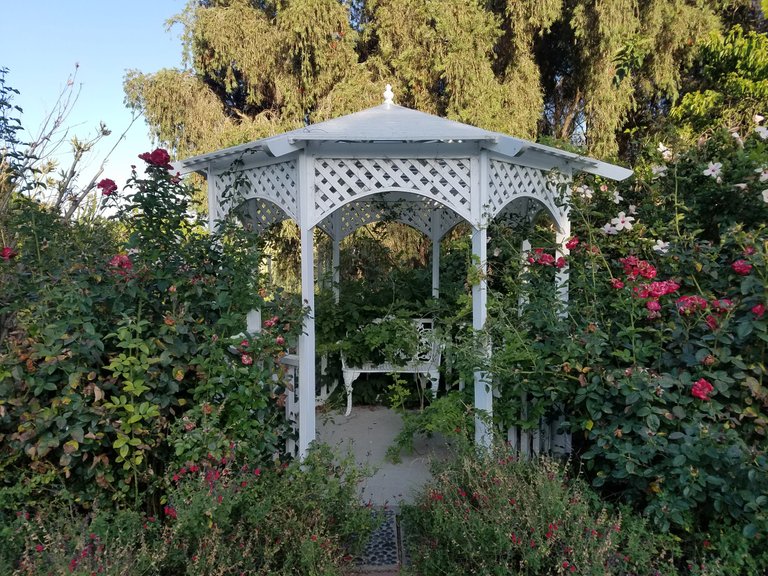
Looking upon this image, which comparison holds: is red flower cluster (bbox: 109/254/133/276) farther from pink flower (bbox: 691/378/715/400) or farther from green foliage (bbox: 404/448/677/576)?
pink flower (bbox: 691/378/715/400)

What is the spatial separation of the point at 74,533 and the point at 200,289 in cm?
119

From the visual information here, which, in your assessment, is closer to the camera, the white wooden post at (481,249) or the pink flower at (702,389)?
the pink flower at (702,389)

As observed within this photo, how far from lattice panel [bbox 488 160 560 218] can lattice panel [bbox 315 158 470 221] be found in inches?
7.4

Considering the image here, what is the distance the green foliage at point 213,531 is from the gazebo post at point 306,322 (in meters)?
0.60

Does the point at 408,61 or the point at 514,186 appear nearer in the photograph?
the point at 514,186

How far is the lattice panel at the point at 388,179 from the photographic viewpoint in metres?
3.24

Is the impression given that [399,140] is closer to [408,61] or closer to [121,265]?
[121,265]

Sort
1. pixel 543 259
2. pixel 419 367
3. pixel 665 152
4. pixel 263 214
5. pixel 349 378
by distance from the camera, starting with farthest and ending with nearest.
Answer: pixel 349 378 → pixel 419 367 → pixel 263 214 → pixel 665 152 → pixel 543 259

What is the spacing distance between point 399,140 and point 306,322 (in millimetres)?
1220

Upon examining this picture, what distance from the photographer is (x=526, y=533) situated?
2.10m

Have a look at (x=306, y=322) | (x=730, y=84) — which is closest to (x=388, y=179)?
(x=306, y=322)

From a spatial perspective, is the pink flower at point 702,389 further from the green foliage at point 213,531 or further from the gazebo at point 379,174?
the green foliage at point 213,531

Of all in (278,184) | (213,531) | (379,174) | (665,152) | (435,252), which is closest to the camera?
(213,531)

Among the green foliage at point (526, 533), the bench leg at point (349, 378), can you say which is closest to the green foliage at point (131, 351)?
the green foliage at point (526, 533)
